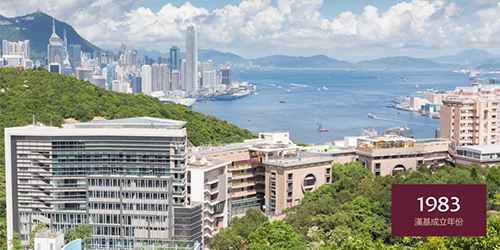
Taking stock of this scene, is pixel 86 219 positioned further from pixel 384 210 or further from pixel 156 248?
pixel 384 210

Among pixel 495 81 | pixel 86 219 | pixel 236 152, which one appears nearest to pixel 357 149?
pixel 236 152

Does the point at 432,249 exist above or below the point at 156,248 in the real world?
above

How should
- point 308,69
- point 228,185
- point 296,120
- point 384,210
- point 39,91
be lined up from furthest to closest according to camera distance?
point 308,69, point 296,120, point 39,91, point 228,185, point 384,210

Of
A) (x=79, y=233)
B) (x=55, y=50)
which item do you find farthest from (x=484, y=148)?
(x=55, y=50)

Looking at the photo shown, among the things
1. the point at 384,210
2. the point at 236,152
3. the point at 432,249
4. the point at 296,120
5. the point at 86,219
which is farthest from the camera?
the point at 296,120

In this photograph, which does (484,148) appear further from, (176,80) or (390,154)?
(176,80)

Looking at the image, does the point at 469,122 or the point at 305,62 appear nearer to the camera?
the point at 469,122

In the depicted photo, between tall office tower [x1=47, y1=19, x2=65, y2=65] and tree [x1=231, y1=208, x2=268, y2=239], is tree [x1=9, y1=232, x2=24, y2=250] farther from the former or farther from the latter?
tall office tower [x1=47, y1=19, x2=65, y2=65]
